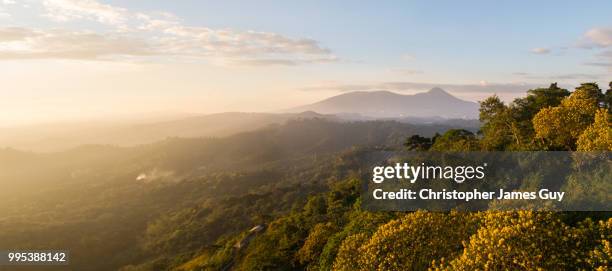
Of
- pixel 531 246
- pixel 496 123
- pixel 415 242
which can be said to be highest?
pixel 496 123

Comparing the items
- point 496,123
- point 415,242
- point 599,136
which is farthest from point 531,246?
point 496,123

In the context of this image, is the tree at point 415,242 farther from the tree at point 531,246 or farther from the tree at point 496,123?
the tree at point 496,123

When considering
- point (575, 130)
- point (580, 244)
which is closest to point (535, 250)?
point (580, 244)

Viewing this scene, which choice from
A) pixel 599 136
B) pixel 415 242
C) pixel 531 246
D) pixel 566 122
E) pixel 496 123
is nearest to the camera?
pixel 531 246

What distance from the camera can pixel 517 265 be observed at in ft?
45.3

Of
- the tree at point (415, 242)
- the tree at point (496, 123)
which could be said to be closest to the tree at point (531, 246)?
the tree at point (415, 242)

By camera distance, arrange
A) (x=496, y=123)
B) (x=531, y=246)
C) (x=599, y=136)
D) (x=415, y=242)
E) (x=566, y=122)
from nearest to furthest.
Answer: (x=531, y=246)
(x=415, y=242)
(x=599, y=136)
(x=566, y=122)
(x=496, y=123)

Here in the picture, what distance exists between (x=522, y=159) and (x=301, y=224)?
82.0 feet

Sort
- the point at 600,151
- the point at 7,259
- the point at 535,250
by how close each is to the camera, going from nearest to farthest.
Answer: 1. the point at 535,250
2. the point at 600,151
3. the point at 7,259

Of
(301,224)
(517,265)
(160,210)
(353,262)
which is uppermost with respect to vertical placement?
(517,265)

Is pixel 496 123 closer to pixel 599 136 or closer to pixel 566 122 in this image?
pixel 566 122

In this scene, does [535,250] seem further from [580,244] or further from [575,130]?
[575,130]

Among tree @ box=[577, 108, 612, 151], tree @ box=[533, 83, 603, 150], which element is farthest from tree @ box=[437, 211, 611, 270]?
tree @ box=[533, 83, 603, 150]

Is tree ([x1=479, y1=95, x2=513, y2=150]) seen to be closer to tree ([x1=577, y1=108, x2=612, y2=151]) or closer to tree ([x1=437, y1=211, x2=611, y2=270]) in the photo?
tree ([x1=577, y1=108, x2=612, y2=151])
